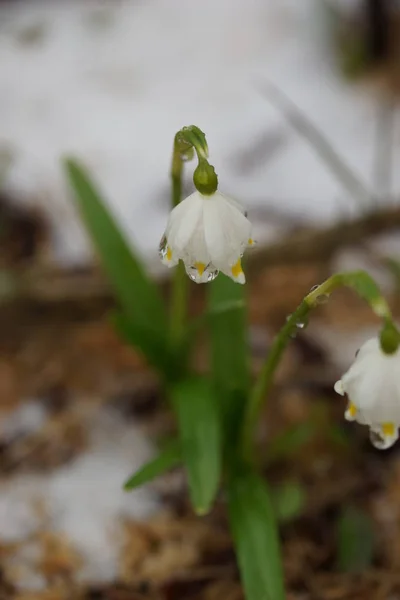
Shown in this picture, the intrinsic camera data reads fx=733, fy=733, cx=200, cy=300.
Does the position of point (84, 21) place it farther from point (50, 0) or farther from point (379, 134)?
point (379, 134)

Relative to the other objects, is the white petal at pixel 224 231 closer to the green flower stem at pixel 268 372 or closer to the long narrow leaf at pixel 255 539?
the green flower stem at pixel 268 372

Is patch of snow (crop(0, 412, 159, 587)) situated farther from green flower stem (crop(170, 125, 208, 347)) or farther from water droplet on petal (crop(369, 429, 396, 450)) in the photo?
water droplet on petal (crop(369, 429, 396, 450))

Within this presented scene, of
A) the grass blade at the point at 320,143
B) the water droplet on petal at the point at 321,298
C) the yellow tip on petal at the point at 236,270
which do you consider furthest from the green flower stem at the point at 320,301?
the grass blade at the point at 320,143

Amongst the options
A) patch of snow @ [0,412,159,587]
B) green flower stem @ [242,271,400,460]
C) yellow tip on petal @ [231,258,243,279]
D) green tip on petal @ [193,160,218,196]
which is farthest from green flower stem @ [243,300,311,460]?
patch of snow @ [0,412,159,587]

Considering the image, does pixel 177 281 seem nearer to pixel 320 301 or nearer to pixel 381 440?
pixel 320 301

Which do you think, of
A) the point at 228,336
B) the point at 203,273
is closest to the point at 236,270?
the point at 203,273
